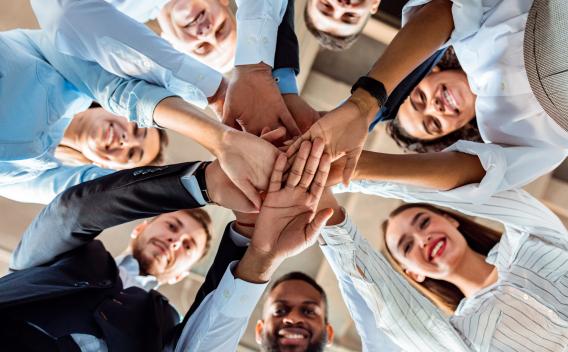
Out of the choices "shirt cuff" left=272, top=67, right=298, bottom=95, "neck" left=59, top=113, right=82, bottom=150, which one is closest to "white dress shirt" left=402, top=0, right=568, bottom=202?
"shirt cuff" left=272, top=67, right=298, bottom=95

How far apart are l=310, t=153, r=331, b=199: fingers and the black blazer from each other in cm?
32

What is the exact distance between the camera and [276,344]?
199 centimetres

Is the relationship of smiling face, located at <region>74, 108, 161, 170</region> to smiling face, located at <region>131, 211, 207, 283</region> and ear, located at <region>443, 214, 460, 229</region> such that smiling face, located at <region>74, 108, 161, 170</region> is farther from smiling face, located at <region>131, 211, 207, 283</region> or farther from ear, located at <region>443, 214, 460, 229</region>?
ear, located at <region>443, 214, 460, 229</region>

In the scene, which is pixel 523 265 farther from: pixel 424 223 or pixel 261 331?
pixel 261 331

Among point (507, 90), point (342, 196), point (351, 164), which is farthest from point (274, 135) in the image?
point (342, 196)

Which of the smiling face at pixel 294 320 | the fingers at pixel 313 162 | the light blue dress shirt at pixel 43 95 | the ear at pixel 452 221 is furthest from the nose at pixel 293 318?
the light blue dress shirt at pixel 43 95

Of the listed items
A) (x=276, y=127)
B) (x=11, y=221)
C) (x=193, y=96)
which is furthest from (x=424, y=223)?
(x=11, y=221)

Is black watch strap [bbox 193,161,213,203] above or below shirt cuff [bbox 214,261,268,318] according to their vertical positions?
above

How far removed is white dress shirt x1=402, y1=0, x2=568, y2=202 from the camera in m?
1.34

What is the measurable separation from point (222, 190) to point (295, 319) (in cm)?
94

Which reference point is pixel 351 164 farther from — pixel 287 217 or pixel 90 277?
pixel 90 277

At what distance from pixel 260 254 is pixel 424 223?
1056 millimetres

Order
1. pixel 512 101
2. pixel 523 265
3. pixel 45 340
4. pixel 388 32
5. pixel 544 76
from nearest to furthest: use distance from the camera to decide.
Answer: pixel 544 76 < pixel 45 340 < pixel 512 101 < pixel 523 265 < pixel 388 32

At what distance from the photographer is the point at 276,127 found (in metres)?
1.50
